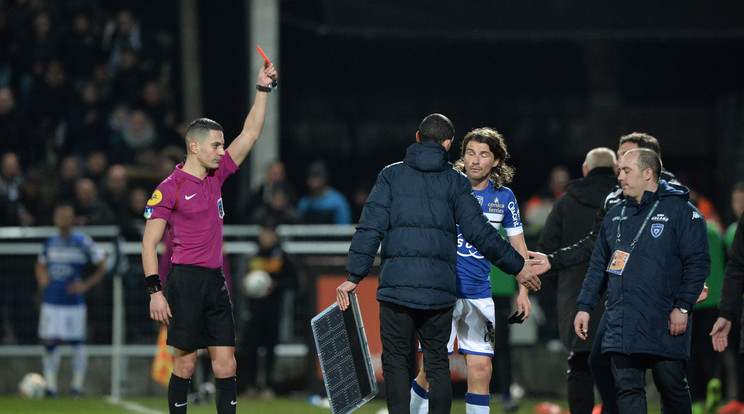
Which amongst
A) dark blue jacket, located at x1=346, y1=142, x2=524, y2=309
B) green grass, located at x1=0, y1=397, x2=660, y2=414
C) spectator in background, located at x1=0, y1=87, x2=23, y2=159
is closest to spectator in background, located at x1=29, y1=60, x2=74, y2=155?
spectator in background, located at x1=0, y1=87, x2=23, y2=159

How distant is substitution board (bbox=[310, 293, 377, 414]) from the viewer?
297 inches

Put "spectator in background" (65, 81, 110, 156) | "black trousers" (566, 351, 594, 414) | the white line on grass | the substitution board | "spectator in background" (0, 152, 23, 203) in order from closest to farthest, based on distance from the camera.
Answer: the substitution board < "black trousers" (566, 351, 594, 414) < the white line on grass < "spectator in background" (0, 152, 23, 203) < "spectator in background" (65, 81, 110, 156)

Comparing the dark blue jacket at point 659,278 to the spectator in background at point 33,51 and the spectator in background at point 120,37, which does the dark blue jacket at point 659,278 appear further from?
the spectator in background at point 33,51

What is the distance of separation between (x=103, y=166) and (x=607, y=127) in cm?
736

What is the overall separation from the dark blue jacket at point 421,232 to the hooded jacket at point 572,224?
3.77 ft

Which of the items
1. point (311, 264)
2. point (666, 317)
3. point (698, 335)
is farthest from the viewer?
point (311, 264)

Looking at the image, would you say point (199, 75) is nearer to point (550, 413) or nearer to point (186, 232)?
point (550, 413)

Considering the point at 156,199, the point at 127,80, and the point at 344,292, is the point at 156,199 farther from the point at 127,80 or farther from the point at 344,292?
the point at 127,80

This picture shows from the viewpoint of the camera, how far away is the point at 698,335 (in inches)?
449

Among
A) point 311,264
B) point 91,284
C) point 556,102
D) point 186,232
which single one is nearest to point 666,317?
point 186,232

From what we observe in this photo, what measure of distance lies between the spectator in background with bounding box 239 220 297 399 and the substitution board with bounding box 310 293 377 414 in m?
5.27

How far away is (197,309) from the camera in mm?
7707

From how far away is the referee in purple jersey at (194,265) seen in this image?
7.68 m

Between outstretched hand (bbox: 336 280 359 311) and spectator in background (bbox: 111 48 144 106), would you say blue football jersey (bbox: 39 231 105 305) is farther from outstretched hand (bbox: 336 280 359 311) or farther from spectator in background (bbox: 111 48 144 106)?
outstretched hand (bbox: 336 280 359 311)
